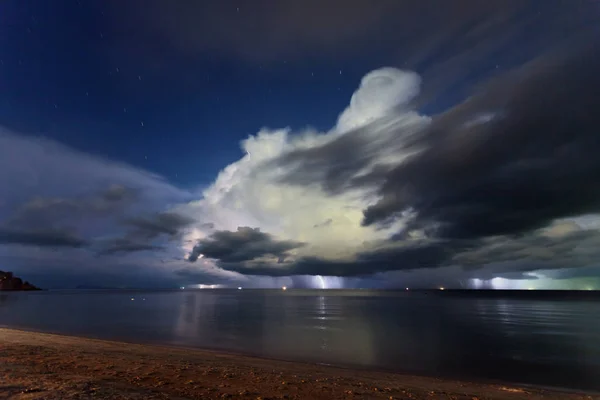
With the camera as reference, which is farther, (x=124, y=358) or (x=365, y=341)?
(x=365, y=341)

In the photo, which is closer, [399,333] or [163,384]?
[163,384]

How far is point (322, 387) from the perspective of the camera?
1958cm

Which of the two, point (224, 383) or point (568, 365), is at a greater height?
point (224, 383)

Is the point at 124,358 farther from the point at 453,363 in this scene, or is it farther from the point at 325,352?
the point at 453,363

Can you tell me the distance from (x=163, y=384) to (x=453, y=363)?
30.4 m

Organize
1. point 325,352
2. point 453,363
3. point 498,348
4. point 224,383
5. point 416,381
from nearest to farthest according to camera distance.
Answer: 1. point 224,383
2. point 416,381
3. point 453,363
4. point 325,352
5. point 498,348

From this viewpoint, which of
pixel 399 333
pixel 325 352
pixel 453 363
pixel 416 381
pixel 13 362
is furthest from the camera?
pixel 399 333

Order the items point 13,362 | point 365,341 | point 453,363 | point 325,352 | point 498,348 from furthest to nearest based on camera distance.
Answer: point 365,341, point 498,348, point 325,352, point 453,363, point 13,362

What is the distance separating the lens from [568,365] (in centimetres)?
3578

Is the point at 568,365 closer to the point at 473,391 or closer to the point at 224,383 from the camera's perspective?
the point at 473,391

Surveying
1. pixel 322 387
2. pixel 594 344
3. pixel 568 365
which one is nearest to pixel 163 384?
pixel 322 387

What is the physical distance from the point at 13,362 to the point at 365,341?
4007 cm

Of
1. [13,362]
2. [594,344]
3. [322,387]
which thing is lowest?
[594,344]

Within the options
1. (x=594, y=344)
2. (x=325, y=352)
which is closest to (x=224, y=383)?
(x=325, y=352)
